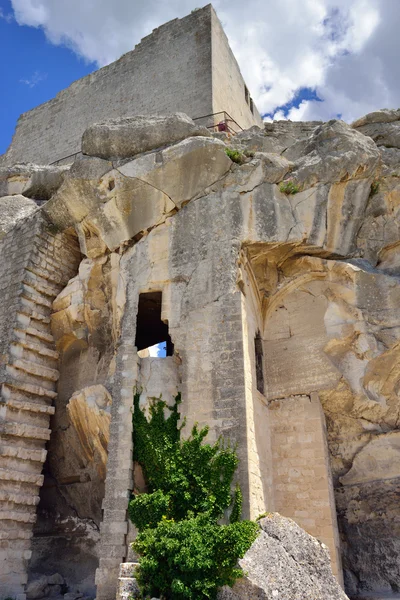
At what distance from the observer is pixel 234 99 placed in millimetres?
18578

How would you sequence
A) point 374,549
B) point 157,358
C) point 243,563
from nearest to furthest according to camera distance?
point 243,563, point 374,549, point 157,358

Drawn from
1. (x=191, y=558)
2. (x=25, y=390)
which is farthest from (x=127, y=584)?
(x=25, y=390)

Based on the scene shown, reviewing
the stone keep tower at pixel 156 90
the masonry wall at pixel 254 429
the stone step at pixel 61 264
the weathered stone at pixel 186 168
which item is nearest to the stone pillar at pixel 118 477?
the masonry wall at pixel 254 429

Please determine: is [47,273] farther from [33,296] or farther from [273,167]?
[273,167]

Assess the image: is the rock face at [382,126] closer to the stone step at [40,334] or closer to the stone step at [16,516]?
the stone step at [40,334]

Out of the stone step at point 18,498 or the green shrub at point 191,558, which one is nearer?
the green shrub at point 191,558

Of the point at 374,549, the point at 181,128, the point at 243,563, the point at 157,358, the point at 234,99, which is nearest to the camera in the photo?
the point at 243,563

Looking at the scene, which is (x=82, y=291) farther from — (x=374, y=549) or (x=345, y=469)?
(x=374, y=549)

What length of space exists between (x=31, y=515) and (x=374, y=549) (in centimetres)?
656

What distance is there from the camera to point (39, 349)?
477 inches

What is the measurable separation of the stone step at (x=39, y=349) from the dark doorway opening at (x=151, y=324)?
6.81 ft

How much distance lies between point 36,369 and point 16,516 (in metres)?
3.04

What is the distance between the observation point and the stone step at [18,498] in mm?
10461

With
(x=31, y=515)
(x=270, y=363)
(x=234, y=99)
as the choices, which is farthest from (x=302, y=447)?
(x=234, y=99)
